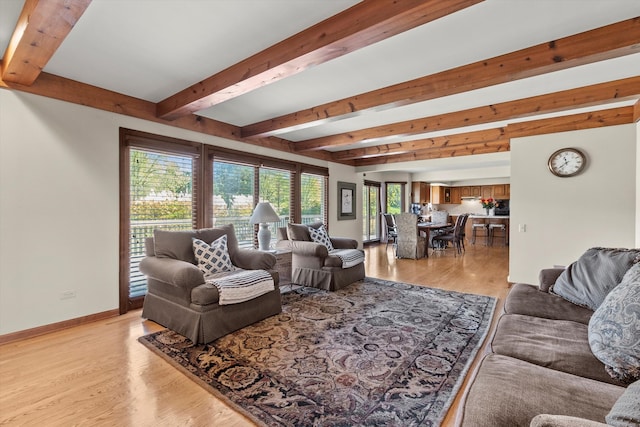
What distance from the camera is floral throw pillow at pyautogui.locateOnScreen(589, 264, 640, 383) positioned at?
1.26 m

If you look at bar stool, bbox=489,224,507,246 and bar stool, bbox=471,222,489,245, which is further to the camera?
bar stool, bbox=471,222,489,245

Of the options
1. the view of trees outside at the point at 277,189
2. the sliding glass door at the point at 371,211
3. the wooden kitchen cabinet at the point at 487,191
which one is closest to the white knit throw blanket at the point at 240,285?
the view of trees outside at the point at 277,189

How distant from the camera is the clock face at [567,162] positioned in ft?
13.0

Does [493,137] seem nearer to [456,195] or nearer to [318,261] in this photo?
[318,261]

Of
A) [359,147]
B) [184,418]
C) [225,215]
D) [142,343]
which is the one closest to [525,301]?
[184,418]

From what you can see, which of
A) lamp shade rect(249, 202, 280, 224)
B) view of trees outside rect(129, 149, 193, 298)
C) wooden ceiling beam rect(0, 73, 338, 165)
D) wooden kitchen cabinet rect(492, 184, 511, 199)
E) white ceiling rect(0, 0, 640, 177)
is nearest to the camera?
white ceiling rect(0, 0, 640, 177)

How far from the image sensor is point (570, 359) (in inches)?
55.3

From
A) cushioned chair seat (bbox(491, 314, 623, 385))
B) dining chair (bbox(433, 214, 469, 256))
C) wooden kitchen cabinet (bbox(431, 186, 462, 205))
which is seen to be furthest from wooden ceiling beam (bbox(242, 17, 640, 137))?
wooden kitchen cabinet (bbox(431, 186, 462, 205))

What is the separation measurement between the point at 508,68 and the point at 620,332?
81.7 inches

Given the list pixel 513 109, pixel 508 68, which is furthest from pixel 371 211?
pixel 508 68

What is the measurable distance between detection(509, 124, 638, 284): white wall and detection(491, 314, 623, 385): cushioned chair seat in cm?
292

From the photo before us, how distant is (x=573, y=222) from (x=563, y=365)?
361 centimetres

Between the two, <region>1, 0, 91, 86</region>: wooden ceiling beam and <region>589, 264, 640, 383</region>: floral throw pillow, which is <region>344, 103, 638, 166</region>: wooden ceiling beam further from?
<region>1, 0, 91, 86</region>: wooden ceiling beam

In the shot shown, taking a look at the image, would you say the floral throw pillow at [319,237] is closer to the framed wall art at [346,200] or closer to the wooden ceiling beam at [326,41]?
the framed wall art at [346,200]
